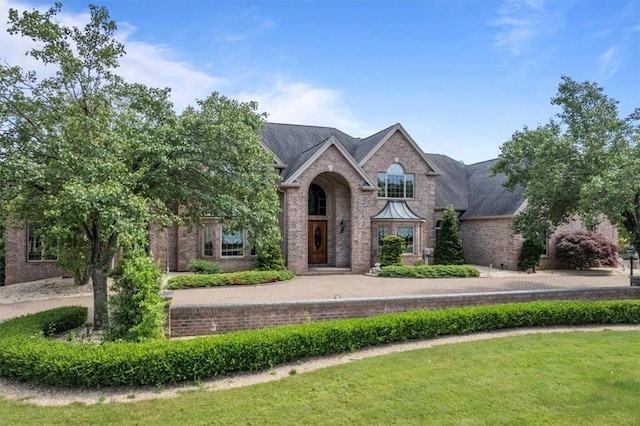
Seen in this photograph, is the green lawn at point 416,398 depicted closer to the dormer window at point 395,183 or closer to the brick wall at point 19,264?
the brick wall at point 19,264

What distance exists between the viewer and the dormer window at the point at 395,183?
25766 mm

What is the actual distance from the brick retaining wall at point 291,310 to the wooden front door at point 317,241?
1360cm

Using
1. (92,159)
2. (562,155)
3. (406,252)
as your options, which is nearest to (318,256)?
(406,252)

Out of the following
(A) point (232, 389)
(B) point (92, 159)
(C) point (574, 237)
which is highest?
(B) point (92, 159)

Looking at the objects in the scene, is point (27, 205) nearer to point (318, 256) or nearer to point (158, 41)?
point (158, 41)

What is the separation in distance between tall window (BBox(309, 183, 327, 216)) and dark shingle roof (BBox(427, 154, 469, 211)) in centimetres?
794

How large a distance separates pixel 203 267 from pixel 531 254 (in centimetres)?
1784

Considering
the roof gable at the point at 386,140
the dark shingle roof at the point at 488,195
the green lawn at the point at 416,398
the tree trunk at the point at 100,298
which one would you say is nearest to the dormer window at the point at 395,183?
the roof gable at the point at 386,140

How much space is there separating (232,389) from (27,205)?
6747 mm

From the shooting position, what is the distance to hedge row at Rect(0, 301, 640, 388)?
22.4 ft

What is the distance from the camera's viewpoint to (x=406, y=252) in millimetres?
25266

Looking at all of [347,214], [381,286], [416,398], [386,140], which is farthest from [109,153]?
[386,140]

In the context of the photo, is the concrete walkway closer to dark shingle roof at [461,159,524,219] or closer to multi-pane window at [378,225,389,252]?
multi-pane window at [378,225,389,252]

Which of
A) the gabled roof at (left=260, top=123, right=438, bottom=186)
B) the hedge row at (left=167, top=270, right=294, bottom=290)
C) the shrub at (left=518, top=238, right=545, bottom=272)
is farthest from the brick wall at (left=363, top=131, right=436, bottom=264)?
the hedge row at (left=167, top=270, right=294, bottom=290)
